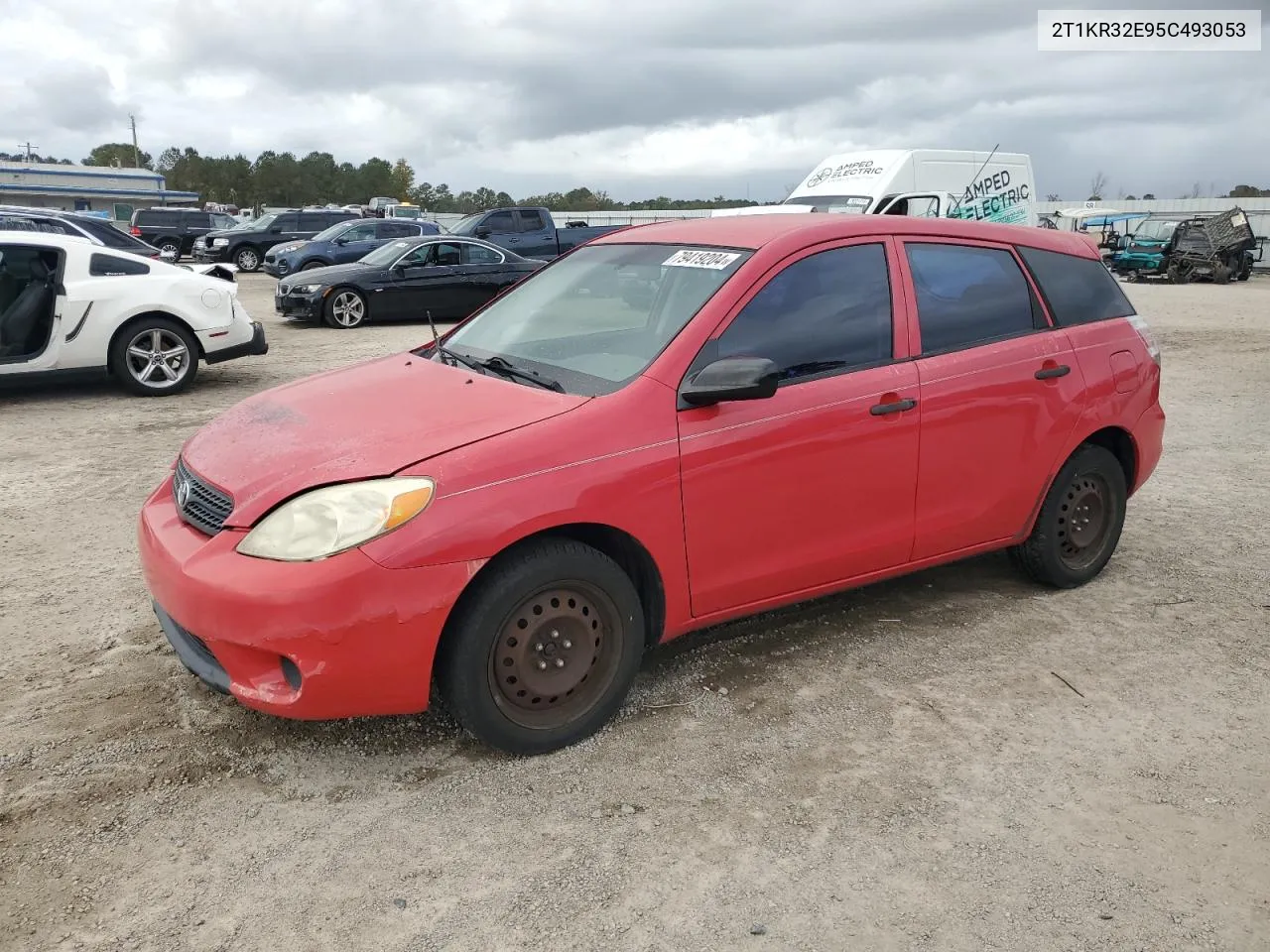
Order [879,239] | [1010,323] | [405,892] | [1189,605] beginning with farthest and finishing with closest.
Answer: [1189,605]
[1010,323]
[879,239]
[405,892]

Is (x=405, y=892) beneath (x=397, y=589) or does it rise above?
beneath

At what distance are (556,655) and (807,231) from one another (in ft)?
6.05

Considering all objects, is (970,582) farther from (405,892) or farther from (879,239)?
(405,892)

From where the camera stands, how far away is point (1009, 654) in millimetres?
4031

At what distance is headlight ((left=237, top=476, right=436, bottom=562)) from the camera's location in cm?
285

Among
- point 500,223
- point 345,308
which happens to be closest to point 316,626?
point 345,308

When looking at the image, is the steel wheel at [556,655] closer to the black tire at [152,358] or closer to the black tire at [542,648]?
the black tire at [542,648]

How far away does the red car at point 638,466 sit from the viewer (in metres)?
2.91

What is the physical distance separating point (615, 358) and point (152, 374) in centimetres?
729

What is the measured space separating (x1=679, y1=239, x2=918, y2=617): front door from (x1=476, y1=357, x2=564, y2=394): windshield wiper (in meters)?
0.47

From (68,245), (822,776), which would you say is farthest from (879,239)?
(68,245)

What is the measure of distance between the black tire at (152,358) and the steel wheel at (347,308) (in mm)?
5692

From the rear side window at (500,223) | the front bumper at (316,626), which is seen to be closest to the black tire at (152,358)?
the front bumper at (316,626)

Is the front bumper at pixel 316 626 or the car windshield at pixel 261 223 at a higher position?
the car windshield at pixel 261 223
